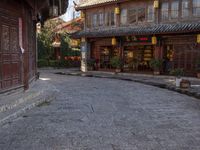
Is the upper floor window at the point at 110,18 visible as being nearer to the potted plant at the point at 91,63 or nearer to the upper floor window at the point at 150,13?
the upper floor window at the point at 150,13

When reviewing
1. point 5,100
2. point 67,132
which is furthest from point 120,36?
point 67,132

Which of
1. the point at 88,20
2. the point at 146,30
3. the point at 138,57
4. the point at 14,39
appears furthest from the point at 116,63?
the point at 14,39

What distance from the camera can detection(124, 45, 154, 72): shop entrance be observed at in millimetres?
22078

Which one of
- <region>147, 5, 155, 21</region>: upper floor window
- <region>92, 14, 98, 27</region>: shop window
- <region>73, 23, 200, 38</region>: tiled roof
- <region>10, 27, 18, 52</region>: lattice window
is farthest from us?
<region>92, 14, 98, 27</region>: shop window

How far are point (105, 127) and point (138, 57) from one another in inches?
659

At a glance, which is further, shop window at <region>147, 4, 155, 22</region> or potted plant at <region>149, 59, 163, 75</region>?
shop window at <region>147, 4, 155, 22</region>

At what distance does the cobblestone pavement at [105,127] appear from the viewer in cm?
514

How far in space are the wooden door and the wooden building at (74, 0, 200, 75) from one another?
11.5 m

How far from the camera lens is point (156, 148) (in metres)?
4.96

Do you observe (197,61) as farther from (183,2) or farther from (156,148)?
(156,148)

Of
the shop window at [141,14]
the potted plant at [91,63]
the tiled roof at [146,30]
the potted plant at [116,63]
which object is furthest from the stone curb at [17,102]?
the potted plant at [91,63]

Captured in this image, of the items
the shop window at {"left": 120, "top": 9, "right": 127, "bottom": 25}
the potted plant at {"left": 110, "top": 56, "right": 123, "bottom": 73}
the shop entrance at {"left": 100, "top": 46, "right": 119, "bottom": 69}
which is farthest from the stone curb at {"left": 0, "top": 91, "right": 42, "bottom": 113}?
the shop entrance at {"left": 100, "top": 46, "right": 119, "bottom": 69}

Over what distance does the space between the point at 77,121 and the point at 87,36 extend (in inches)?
674

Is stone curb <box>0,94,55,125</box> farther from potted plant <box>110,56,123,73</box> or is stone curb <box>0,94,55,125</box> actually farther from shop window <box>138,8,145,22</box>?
shop window <box>138,8,145,22</box>
